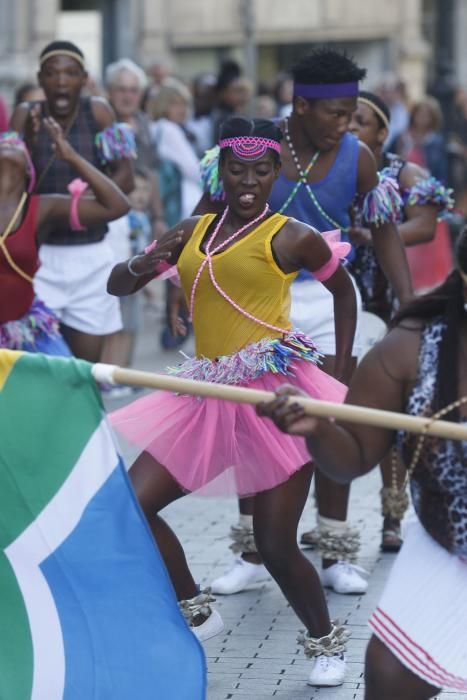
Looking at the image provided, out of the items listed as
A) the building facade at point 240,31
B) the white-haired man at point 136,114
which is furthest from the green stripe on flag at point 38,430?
the building facade at point 240,31

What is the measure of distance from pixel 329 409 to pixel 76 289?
4.69 meters

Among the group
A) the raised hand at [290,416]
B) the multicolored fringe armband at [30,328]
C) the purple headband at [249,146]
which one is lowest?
the multicolored fringe armband at [30,328]

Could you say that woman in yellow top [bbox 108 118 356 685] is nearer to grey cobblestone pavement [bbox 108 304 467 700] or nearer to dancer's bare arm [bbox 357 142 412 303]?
grey cobblestone pavement [bbox 108 304 467 700]

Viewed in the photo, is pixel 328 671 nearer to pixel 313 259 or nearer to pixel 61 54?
pixel 313 259

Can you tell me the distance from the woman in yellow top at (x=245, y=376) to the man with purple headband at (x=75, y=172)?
227 centimetres

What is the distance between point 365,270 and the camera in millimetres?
7270

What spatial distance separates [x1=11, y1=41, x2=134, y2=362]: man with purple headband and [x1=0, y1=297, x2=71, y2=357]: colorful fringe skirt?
33.9 inches

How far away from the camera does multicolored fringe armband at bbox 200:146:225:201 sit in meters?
6.09

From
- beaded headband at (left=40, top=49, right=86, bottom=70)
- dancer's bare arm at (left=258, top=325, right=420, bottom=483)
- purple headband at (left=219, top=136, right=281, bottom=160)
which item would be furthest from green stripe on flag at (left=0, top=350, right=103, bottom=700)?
beaded headband at (left=40, top=49, right=86, bottom=70)

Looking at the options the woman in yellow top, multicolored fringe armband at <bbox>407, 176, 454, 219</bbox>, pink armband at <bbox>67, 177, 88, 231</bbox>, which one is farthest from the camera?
multicolored fringe armband at <bbox>407, 176, 454, 219</bbox>

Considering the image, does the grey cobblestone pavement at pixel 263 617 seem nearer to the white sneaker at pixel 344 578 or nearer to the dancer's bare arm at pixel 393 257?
the white sneaker at pixel 344 578

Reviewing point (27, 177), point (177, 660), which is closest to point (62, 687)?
point (177, 660)

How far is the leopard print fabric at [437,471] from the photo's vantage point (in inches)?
159

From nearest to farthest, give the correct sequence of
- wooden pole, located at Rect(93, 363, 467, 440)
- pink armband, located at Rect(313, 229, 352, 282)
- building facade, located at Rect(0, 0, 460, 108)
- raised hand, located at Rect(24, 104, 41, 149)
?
wooden pole, located at Rect(93, 363, 467, 440) → pink armband, located at Rect(313, 229, 352, 282) → raised hand, located at Rect(24, 104, 41, 149) → building facade, located at Rect(0, 0, 460, 108)
